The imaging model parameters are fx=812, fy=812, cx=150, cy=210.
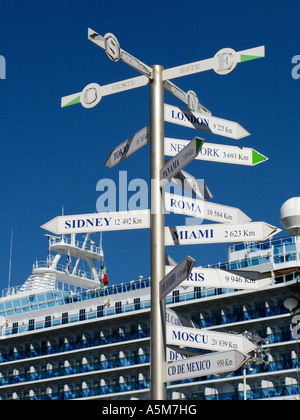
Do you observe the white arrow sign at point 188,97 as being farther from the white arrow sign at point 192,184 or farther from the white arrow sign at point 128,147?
the white arrow sign at point 192,184

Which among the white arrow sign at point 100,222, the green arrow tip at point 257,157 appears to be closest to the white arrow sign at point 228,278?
the white arrow sign at point 100,222

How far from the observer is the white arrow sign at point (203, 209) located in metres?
9.38

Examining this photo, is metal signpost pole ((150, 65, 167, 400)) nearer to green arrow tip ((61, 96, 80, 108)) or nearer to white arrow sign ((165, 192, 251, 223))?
white arrow sign ((165, 192, 251, 223))

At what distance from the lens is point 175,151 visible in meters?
9.81

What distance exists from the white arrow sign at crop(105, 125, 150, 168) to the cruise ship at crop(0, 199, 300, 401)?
3963 centimetres

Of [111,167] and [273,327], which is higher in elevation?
[273,327]

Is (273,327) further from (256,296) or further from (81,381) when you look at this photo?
(81,381)

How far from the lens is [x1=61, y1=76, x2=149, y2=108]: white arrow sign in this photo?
9.55 m

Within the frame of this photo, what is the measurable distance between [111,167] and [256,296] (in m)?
48.3

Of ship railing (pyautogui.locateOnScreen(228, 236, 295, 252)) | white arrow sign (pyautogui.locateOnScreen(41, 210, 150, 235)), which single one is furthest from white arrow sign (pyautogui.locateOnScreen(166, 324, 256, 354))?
ship railing (pyautogui.locateOnScreen(228, 236, 295, 252))

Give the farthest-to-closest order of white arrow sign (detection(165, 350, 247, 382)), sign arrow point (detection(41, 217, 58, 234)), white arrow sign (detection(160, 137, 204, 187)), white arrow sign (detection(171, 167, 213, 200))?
sign arrow point (detection(41, 217, 58, 234))
white arrow sign (detection(171, 167, 213, 200))
white arrow sign (detection(160, 137, 204, 187))
white arrow sign (detection(165, 350, 247, 382))

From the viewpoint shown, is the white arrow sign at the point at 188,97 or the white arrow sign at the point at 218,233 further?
the white arrow sign at the point at 188,97
